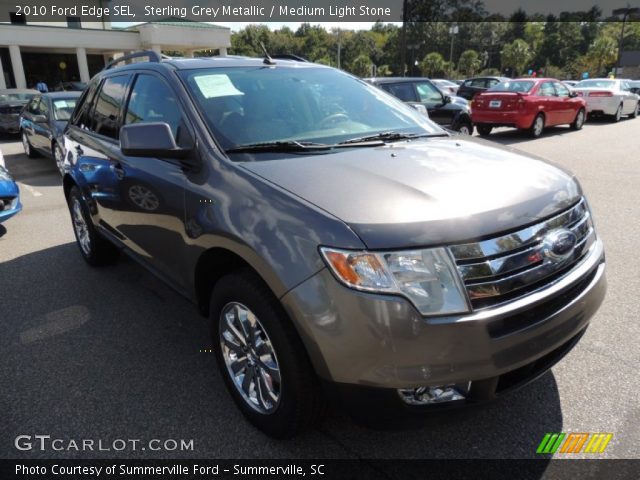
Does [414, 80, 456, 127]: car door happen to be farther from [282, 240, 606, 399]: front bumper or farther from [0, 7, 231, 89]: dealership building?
[0, 7, 231, 89]: dealership building

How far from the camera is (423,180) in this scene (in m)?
2.19

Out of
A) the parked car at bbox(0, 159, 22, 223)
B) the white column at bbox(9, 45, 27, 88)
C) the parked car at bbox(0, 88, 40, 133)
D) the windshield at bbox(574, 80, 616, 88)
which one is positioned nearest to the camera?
the parked car at bbox(0, 159, 22, 223)

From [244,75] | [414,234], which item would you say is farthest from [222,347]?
[244,75]

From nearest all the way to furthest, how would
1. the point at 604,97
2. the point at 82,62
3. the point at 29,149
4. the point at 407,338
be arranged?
the point at 407,338
the point at 29,149
the point at 604,97
the point at 82,62

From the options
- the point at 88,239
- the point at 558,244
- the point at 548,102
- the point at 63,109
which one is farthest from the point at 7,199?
the point at 548,102

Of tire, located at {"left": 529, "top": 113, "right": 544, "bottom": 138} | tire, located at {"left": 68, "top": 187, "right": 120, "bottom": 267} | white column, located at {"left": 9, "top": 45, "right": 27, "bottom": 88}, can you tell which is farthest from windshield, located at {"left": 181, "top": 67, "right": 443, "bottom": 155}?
white column, located at {"left": 9, "top": 45, "right": 27, "bottom": 88}

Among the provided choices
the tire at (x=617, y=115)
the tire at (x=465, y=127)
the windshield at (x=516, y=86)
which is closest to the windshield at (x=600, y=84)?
the tire at (x=617, y=115)

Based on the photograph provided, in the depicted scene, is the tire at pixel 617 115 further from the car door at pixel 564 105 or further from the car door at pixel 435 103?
the car door at pixel 435 103

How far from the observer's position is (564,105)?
13906 mm

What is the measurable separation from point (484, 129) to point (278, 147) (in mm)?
11855

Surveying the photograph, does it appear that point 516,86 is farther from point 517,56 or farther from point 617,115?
point 517,56

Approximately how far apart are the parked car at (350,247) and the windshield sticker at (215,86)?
0.04 ft

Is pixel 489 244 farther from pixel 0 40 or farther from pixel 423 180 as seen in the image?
pixel 0 40

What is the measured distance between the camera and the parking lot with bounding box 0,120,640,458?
2.34 m
